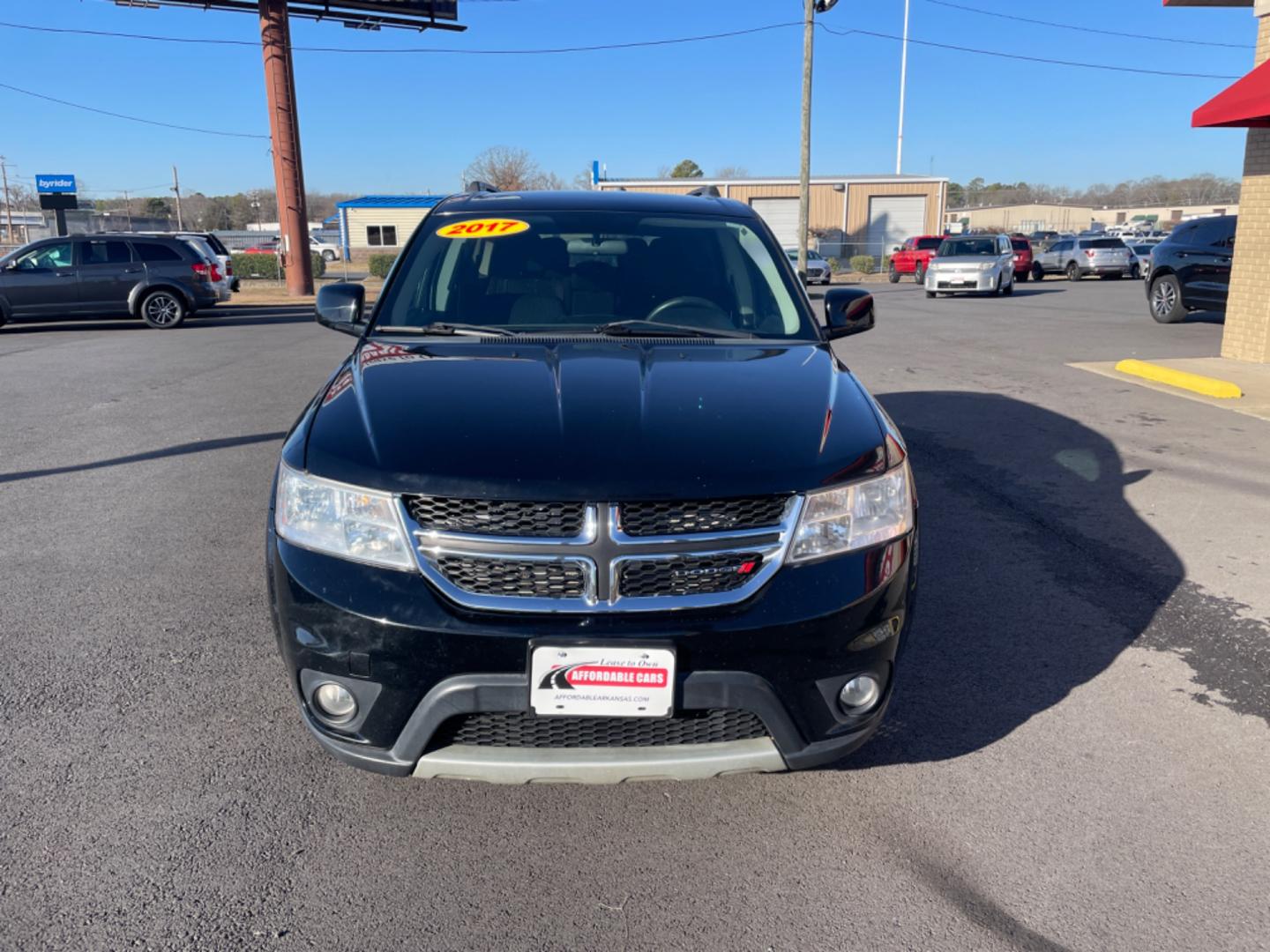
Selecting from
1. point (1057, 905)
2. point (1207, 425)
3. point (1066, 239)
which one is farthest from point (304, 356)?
point (1066, 239)

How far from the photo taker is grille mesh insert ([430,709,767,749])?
2455mm

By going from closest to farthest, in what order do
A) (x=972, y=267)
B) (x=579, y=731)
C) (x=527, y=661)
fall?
1. (x=527, y=661)
2. (x=579, y=731)
3. (x=972, y=267)

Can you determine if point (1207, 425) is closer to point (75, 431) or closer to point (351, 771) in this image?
point (351, 771)

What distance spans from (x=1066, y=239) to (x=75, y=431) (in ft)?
120

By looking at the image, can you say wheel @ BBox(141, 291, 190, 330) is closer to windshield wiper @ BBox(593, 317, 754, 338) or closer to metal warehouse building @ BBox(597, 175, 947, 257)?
windshield wiper @ BBox(593, 317, 754, 338)

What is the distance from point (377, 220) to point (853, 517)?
5918 centimetres

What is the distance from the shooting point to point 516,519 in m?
2.40

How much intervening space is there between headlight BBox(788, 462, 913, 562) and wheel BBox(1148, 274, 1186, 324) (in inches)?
648

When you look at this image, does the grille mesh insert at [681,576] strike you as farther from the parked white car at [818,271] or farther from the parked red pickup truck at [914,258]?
the parked red pickup truck at [914,258]

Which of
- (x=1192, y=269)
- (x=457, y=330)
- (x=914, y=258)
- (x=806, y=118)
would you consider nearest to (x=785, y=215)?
(x=914, y=258)

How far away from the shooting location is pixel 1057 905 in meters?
2.42

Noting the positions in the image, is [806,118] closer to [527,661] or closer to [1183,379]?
[1183,379]

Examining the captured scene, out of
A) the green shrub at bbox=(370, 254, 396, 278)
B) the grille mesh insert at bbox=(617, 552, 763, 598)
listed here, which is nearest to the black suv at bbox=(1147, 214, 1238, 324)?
the grille mesh insert at bbox=(617, 552, 763, 598)

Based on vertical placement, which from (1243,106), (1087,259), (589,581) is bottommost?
(1087,259)
